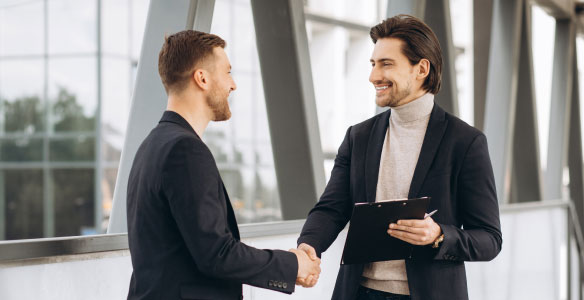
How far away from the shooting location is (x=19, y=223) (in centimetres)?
1819

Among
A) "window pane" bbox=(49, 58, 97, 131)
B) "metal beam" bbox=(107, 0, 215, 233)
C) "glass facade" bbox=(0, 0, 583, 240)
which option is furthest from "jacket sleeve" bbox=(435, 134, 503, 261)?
"window pane" bbox=(49, 58, 97, 131)

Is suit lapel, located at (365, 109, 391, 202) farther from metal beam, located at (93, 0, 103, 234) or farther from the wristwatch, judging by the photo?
metal beam, located at (93, 0, 103, 234)

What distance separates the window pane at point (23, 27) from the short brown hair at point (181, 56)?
16.8m

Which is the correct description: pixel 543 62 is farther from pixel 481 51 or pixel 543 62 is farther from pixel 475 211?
pixel 475 211

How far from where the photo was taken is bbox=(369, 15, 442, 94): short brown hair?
2.13 metres

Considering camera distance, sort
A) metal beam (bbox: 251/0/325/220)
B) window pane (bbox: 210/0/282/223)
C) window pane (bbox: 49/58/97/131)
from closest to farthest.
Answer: metal beam (bbox: 251/0/325/220) < window pane (bbox: 210/0/282/223) < window pane (bbox: 49/58/97/131)

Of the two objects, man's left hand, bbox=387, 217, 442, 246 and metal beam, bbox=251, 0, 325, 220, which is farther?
metal beam, bbox=251, 0, 325, 220

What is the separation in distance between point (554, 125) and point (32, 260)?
25.4 feet

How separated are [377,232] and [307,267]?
234mm

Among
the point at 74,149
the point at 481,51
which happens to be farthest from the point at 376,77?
the point at 74,149

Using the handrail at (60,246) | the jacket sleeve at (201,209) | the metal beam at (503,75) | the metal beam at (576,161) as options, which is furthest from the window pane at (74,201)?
the jacket sleeve at (201,209)

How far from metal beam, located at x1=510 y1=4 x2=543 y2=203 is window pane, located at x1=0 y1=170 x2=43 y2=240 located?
1355cm

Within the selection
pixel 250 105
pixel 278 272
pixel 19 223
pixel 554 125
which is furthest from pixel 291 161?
pixel 19 223

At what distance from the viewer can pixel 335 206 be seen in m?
2.25
